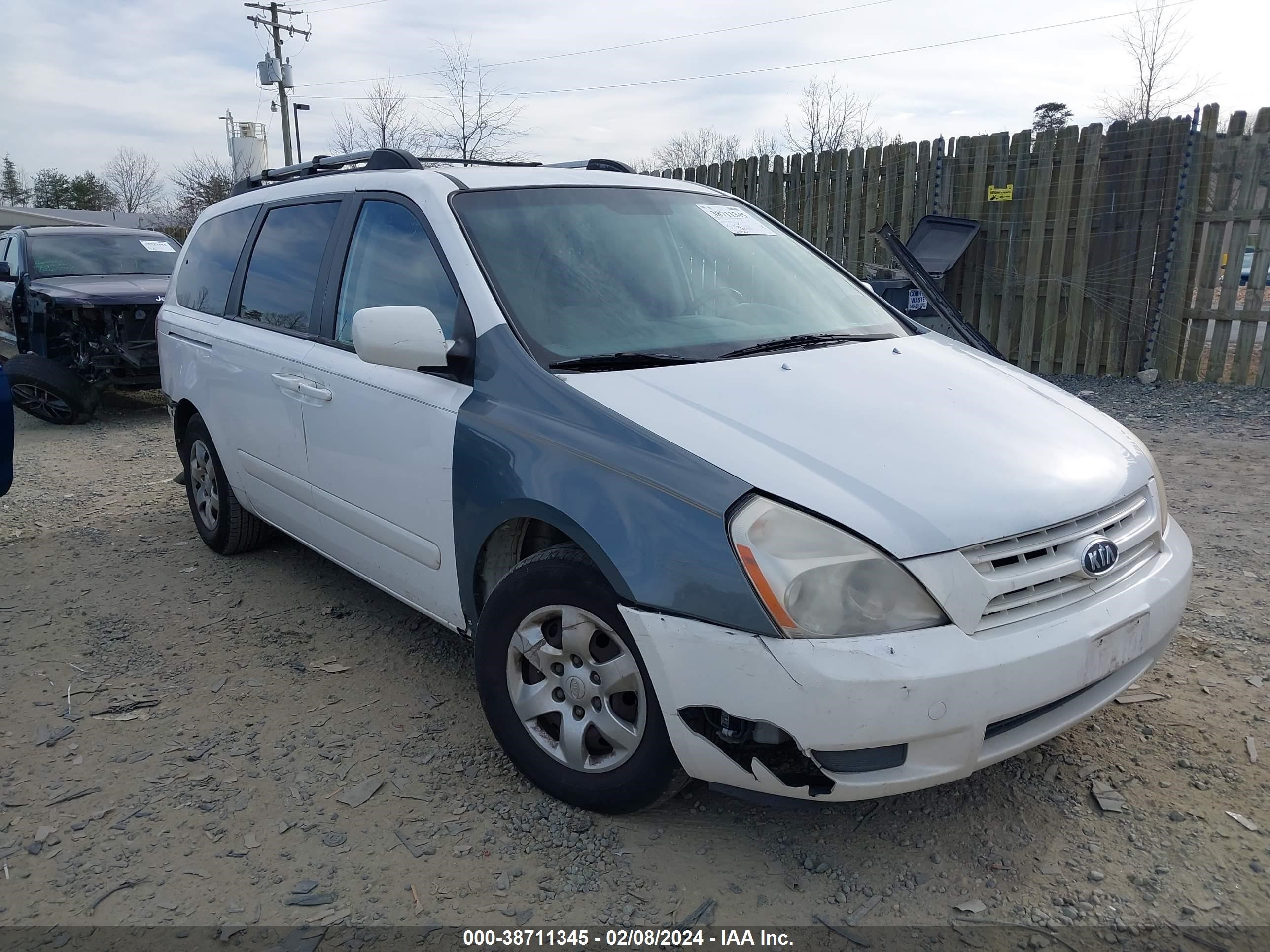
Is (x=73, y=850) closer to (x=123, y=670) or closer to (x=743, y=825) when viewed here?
(x=123, y=670)

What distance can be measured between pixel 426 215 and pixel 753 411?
140 cm

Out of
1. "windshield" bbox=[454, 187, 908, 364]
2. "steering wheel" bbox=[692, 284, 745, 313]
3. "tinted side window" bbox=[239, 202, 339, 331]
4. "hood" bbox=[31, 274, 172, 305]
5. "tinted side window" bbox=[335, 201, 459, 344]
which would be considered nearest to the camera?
"windshield" bbox=[454, 187, 908, 364]

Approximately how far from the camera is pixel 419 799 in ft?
8.93

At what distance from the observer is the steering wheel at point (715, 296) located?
3172 mm

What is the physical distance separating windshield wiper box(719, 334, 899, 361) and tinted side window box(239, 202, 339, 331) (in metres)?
1.77

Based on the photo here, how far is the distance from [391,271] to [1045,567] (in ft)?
7.63

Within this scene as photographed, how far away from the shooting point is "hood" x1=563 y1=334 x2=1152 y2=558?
214cm

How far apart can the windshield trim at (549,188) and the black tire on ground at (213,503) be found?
2.18 m

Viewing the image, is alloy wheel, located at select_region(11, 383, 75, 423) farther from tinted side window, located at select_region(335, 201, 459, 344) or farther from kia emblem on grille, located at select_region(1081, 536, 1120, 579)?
kia emblem on grille, located at select_region(1081, 536, 1120, 579)

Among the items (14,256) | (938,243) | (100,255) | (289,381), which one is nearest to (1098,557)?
(289,381)

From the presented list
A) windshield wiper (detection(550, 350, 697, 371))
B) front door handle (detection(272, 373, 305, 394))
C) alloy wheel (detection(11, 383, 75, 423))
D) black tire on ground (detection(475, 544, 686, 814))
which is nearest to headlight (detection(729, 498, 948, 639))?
black tire on ground (detection(475, 544, 686, 814))

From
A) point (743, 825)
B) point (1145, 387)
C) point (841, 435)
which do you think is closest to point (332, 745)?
point (743, 825)

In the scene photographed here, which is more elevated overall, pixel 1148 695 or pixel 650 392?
pixel 650 392

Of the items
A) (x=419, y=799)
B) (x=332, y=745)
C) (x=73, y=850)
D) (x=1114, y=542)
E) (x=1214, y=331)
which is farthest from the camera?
(x=1214, y=331)
